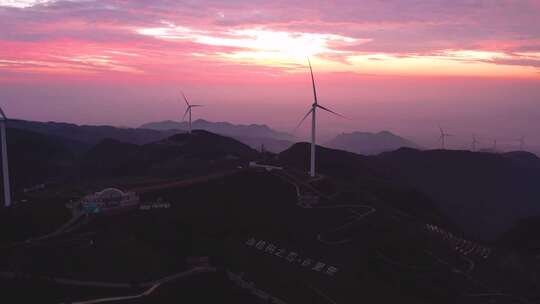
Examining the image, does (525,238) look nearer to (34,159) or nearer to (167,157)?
(167,157)

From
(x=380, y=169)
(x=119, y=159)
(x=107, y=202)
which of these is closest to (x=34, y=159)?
(x=119, y=159)

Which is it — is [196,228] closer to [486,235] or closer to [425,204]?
[425,204]

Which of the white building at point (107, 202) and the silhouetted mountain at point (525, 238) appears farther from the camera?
the silhouetted mountain at point (525, 238)

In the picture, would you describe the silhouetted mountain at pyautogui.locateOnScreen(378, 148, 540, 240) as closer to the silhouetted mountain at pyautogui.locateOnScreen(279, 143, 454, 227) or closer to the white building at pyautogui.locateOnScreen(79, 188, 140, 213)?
the silhouetted mountain at pyautogui.locateOnScreen(279, 143, 454, 227)

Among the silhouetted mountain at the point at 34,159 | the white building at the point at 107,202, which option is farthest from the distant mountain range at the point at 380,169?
the white building at the point at 107,202

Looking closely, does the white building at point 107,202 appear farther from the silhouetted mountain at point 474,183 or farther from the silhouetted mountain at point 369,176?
the silhouetted mountain at point 474,183

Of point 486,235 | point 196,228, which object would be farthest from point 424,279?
point 486,235
